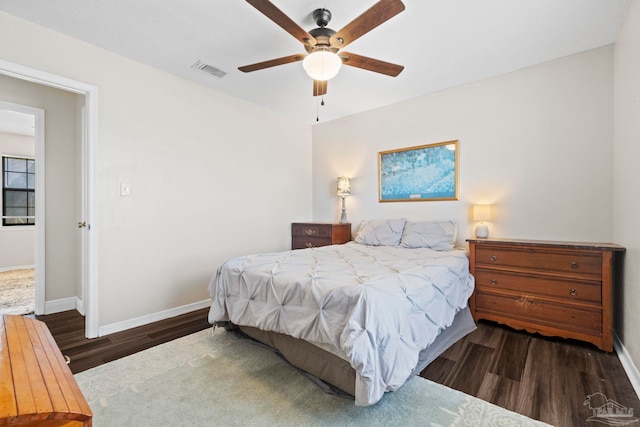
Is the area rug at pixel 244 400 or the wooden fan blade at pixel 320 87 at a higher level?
the wooden fan blade at pixel 320 87

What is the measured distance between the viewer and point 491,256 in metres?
2.78

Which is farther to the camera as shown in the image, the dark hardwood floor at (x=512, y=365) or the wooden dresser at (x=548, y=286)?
the wooden dresser at (x=548, y=286)

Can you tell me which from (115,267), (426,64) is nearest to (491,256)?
(426,64)

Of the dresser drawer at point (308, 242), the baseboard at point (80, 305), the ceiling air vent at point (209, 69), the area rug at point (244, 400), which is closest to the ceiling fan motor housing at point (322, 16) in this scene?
the ceiling air vent at point (209, 69)

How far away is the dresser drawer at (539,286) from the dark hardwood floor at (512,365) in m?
0.37

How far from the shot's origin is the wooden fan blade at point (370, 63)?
2168mm

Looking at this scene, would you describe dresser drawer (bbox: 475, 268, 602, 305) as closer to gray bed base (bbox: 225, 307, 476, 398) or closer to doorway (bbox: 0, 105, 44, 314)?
gray bed base (bbox: 225, 307, 476, 398)

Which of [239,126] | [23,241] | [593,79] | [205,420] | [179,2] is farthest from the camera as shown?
[23,241]

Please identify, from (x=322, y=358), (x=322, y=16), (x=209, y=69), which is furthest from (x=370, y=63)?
(x=322, y=358)

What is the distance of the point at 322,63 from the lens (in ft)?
6.70

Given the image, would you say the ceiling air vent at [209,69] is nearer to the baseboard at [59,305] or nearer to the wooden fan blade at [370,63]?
the wooden fan blade at [370,63]

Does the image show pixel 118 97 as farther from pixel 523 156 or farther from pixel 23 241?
pixel 23 241

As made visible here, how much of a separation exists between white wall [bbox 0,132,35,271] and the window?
0.13m

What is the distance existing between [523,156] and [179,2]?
10.9 ft
